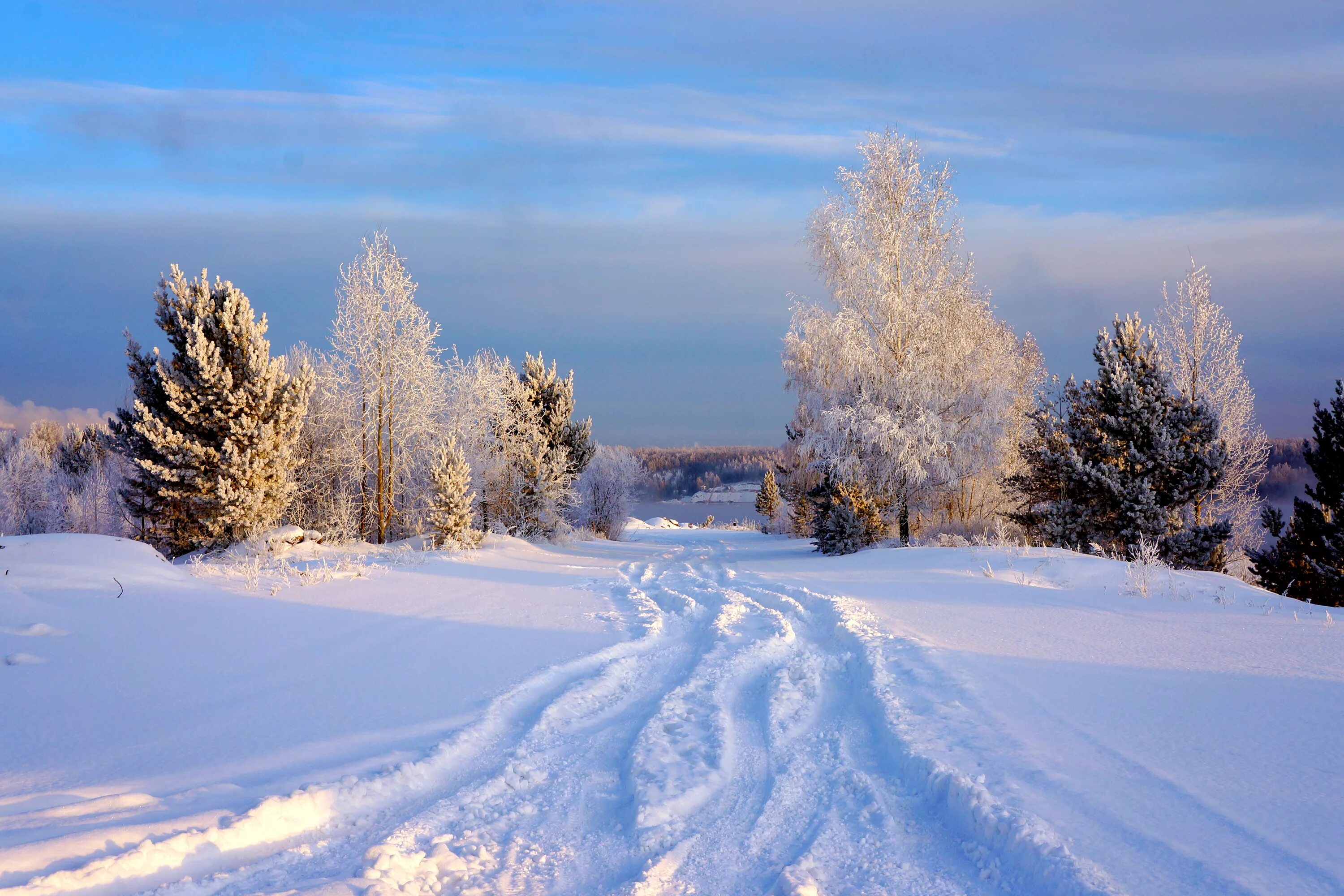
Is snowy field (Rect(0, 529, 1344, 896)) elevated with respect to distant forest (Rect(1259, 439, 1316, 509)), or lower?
lower

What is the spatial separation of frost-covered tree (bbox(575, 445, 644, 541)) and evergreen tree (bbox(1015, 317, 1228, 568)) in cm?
2147

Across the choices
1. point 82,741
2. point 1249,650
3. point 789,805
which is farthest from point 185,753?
point 1249,650

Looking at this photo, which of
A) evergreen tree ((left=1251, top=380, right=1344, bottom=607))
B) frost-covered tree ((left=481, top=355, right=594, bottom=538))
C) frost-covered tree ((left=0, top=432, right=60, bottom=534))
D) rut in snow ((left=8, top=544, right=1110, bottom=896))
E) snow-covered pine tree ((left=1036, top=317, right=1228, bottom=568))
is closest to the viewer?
rut in snow ((left=8, top=544, right=1110, bottom=896))

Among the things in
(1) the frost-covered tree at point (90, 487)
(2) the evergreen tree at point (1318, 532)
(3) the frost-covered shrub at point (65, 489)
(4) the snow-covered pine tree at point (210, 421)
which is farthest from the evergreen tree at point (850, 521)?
(3) the frost-covered shrub at point (65, 489)

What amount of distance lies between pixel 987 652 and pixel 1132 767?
8.76ft

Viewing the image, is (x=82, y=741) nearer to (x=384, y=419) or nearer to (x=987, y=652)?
(x=987, y=652)

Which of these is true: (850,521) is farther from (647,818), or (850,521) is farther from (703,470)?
(703,470)

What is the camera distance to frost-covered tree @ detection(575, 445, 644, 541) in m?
36.0

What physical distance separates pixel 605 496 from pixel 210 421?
21689 mm

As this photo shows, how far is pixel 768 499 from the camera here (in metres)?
56.1

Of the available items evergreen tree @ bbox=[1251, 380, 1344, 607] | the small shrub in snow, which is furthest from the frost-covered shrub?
evergreen tree @ bbox=[1251, 380, 1344, 607]

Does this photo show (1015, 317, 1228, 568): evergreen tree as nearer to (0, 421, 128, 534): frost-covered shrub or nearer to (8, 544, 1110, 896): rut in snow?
(8, 544, 1110, 896): rut in snow

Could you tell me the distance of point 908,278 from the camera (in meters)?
19.4

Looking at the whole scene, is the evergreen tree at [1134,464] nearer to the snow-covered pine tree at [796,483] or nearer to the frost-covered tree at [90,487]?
the snow-covered pine tree at [796,483]
